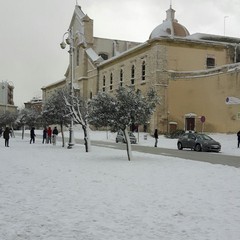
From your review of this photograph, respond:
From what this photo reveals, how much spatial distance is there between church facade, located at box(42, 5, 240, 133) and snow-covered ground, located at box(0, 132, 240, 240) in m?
32.2

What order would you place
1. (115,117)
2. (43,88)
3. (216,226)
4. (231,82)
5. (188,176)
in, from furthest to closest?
1. (43,88)
2. (231,82)
3. (115,117)
4. (188,176)
5. (216,226)

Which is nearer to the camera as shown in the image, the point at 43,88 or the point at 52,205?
the point at 52,205

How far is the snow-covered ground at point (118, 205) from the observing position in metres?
6.48

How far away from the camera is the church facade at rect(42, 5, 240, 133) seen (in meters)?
45.8

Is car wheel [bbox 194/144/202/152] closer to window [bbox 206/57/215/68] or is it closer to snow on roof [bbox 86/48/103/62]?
window [bbox 206/57/215/68]

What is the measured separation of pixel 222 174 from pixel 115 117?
7.00 m

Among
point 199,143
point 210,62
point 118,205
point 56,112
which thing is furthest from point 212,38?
point 118,205

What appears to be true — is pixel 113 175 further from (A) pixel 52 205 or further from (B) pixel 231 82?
(B) pixel 231 82

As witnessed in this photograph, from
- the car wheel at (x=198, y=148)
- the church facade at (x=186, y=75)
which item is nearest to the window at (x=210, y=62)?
the church facade at (x=186, y=75)

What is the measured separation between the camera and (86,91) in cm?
7800

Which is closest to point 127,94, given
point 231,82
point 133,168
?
point 133,168

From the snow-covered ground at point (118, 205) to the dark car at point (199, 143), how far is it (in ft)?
56.0

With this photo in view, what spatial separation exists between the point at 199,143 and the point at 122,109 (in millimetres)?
14035

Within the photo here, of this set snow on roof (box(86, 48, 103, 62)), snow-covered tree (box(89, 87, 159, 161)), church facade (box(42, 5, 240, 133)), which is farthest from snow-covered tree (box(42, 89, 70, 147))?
snow on roof (box(86, 48, 103, 62))
